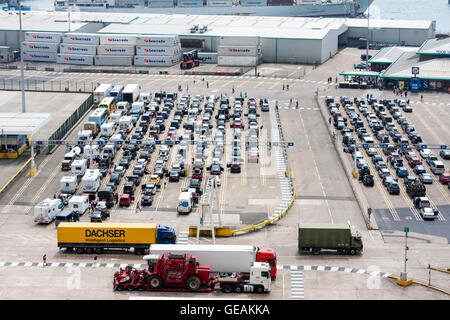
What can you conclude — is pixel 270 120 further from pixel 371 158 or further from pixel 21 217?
pixel 21 217

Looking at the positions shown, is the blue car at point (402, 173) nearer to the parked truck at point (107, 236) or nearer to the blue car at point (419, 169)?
the blue car at point (419, 169)

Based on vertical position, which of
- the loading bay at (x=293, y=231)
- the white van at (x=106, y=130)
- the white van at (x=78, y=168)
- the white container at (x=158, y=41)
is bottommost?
the loading bay at (x=293, y=231)

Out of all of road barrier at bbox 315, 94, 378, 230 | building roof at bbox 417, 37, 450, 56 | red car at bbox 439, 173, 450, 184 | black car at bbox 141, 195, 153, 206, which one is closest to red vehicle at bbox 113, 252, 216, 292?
black car at bbox 141, 195, 153, 206

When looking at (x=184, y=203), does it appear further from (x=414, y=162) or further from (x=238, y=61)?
(x=238, y=61)

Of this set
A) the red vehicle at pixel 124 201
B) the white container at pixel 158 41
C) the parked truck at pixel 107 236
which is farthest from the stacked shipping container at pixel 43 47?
the parked truck at pixel 107 236

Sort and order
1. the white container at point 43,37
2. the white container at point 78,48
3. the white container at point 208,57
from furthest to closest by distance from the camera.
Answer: the white container at point 43,37
the white container at point 208,57
the white container at point 78,48
